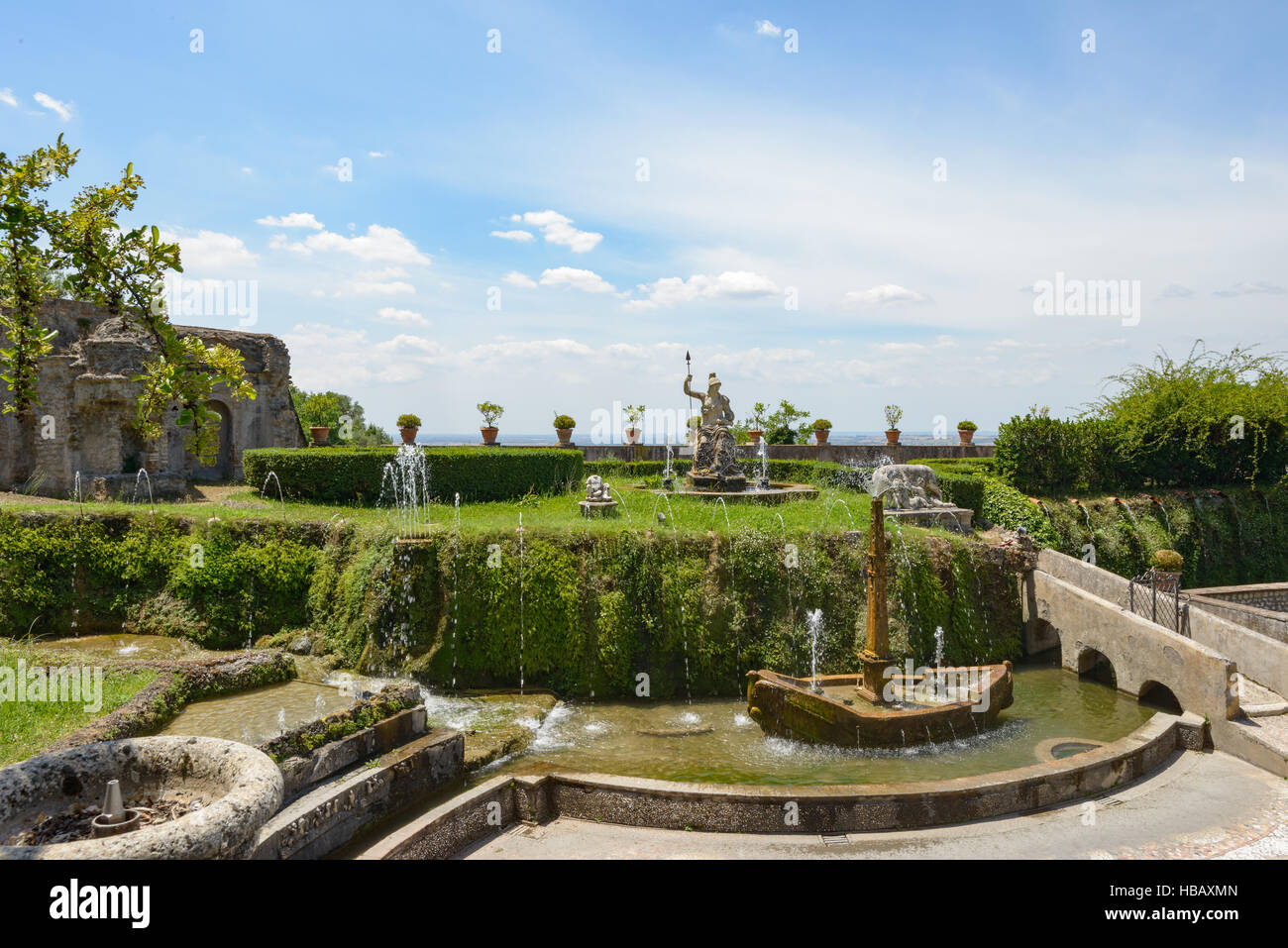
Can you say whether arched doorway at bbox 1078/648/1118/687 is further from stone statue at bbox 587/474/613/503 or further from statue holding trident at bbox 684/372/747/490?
stone statue at bbox 587/474/613/503

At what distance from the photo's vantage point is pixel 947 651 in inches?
545

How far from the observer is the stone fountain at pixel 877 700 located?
9.97 m

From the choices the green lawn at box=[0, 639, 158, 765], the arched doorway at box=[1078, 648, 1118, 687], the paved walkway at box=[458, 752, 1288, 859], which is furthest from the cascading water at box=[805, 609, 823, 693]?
the green lawn at box=[0, 639, 158, 765]

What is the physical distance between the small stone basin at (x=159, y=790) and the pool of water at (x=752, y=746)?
4.60 m

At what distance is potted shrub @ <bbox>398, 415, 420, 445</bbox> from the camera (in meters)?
23.4

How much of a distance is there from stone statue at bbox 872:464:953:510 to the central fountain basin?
665 centimetres

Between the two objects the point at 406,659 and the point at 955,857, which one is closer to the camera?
the point at 955,857

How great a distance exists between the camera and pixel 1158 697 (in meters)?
12.8

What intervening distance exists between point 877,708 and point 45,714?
10354 mm

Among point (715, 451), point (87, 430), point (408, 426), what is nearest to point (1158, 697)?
point (715, 451)

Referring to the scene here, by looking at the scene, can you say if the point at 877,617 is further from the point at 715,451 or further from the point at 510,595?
the point at 715,451
